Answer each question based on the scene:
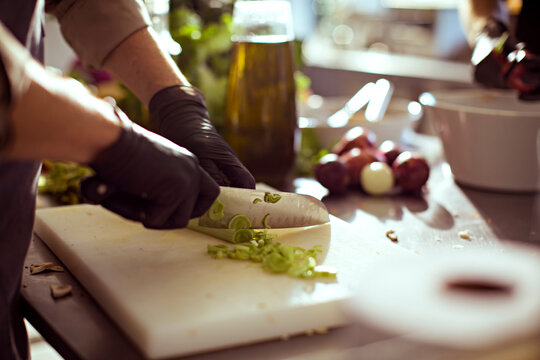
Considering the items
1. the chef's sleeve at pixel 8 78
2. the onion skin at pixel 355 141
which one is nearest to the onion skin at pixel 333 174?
the onion skin at pixel 355 141

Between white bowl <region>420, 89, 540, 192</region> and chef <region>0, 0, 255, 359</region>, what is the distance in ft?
1.92

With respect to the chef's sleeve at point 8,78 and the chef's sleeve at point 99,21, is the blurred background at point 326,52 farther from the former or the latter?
the chef's sleeve at point 8,78

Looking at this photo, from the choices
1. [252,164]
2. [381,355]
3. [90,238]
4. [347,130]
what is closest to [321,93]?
[347,130]

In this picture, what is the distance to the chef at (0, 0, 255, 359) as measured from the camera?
1.98ft

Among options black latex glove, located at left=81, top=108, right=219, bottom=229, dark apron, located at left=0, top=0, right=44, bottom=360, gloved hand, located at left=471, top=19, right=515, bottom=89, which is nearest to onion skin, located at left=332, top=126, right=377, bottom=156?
gloved hand, located at left=471, top=19, right=515, bottom=89

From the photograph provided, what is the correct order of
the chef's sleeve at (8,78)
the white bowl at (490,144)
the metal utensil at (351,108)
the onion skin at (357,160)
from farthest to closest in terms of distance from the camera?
the metal utensil at (351,108) → the onion skin at (357,160) → the white bowl at (490,144) → the chef's sleeve at (8,78)

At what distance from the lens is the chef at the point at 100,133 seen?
0.60 m

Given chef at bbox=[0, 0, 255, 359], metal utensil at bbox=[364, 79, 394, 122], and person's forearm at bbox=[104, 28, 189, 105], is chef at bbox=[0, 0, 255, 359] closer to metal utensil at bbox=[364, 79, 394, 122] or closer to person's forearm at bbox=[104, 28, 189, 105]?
person's forearm at bbox=[104, 28, 189, 105]

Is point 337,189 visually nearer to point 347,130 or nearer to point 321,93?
point 347,130

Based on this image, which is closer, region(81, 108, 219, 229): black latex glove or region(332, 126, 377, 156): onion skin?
region(81, 108, 219, 229): black latex glove

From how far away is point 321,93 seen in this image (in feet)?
15.0

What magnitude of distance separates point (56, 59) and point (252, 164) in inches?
99.9

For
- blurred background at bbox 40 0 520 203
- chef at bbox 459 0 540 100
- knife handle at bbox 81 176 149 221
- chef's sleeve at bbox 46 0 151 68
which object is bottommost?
blurred background at bbox 40 0 520 203

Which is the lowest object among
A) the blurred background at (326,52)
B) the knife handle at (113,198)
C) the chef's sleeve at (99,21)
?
the blurred background at (326,52)
